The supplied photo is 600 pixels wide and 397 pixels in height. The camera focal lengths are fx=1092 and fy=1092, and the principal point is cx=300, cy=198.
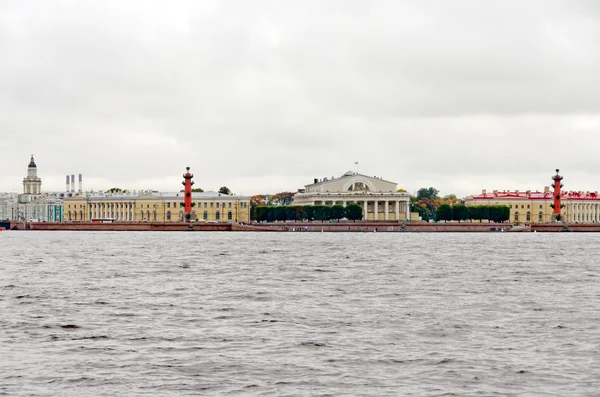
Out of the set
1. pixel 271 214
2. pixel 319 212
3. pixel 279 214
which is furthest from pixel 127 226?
pixel 319 212

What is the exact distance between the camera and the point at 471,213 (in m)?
104

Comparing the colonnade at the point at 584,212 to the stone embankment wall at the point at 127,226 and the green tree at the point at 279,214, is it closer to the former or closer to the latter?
the green tree at the point at 279,214

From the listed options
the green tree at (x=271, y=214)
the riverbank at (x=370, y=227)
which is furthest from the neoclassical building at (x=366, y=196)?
the riverbank at (x=370, y=227)

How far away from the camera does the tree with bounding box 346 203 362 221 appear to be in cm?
10269

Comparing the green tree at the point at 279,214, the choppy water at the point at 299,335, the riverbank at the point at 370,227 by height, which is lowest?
the choppy water at the point at 299,335

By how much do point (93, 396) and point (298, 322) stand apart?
605 cm

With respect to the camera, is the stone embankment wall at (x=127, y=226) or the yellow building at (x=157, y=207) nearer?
the stone embankment wall at (x=127, y=226)

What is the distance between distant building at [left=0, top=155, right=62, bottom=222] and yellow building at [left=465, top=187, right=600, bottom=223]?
168ft

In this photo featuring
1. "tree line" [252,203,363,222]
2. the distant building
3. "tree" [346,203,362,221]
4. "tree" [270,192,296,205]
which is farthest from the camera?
"tree" [270,192,296,205]

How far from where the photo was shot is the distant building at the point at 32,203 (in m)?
136

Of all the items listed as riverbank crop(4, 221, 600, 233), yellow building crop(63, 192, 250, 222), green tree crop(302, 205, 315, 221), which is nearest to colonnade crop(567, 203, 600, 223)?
riverbank crop(4, 221, 600, 233)

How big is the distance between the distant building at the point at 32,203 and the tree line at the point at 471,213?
173 feet

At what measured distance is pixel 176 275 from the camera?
28.6 m

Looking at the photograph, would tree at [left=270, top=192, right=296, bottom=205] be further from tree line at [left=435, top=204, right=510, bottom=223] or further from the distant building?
tree line at [left=435, top=204, right=510, bottom=223]
